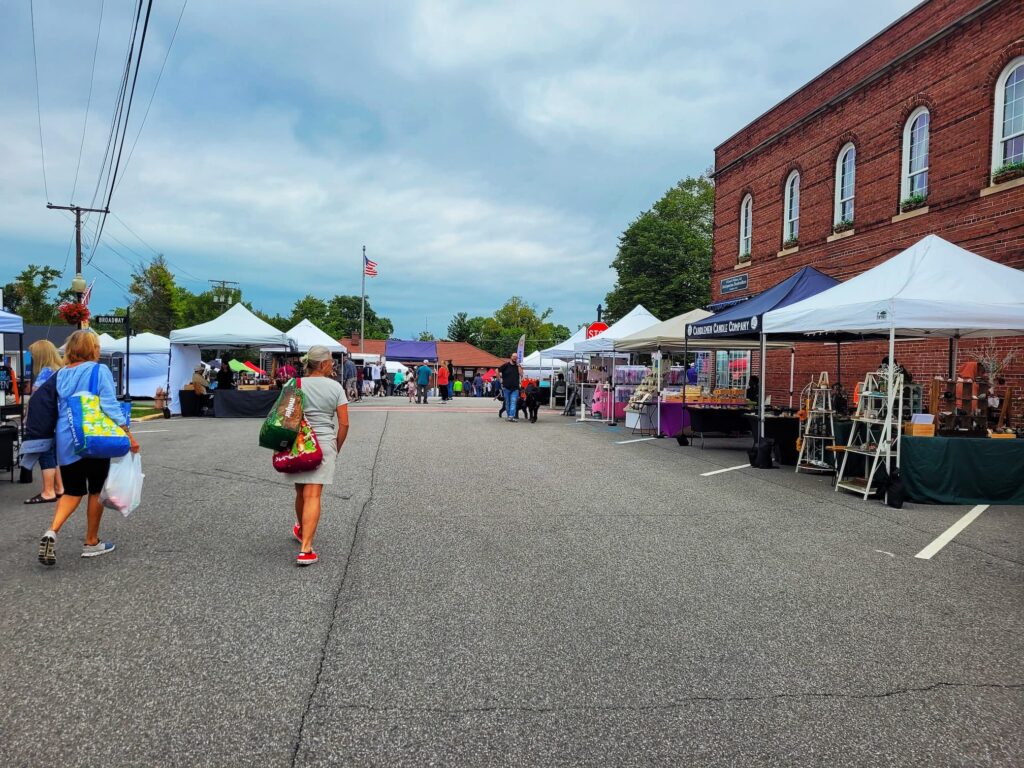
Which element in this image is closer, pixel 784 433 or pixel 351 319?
pixel 784 433

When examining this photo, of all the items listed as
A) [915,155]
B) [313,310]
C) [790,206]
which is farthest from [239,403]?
[313,310]

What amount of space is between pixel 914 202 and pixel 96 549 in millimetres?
15935

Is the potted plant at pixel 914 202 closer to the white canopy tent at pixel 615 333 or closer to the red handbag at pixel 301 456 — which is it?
the white canopy tent at pixel 615 333

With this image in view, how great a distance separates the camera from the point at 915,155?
15578mm

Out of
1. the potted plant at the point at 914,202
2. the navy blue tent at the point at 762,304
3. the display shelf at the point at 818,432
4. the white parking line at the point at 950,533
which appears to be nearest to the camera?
the white parking line at the point at 950,533

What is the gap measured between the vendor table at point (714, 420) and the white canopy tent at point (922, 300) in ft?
12.5

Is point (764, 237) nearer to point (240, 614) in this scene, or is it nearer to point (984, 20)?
point (984, 20)

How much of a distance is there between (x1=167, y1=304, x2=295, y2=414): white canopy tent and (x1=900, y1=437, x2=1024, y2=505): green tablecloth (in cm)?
1774

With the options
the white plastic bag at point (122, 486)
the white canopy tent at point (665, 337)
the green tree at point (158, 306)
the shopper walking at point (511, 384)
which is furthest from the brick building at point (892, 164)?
the green tree at point (158, 306)

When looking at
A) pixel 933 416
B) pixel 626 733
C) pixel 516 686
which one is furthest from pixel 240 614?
pixel 933 416

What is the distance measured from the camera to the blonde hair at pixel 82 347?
18.1 ft

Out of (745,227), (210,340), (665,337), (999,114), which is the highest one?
(999,114)

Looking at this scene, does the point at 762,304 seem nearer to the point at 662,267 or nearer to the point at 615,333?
the point at 615,333

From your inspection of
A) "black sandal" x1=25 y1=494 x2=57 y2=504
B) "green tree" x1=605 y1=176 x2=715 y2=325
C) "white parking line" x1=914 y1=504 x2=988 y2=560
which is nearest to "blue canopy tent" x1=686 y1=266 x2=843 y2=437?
"white parking line" x1=914 y1=504 x2=988 y2=560
